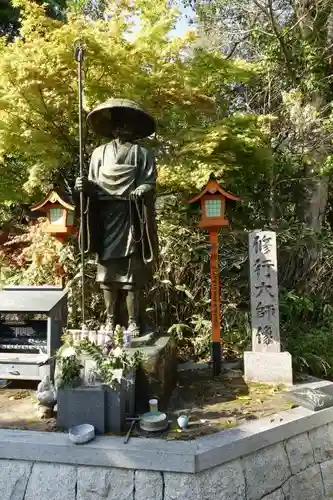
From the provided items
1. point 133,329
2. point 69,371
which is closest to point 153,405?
point 69,371

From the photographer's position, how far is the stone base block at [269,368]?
504cm

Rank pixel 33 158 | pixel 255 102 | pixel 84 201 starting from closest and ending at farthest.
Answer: pixel 84 201, pixel 33 158, pixel 255 102

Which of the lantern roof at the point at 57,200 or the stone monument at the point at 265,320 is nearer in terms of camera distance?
the stone monument at the point at 265,320

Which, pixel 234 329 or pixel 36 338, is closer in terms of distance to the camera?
pixel 36 338

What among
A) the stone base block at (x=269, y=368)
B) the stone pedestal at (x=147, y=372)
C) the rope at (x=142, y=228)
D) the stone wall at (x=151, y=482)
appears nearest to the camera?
the stone wall at (x=151, y=482)

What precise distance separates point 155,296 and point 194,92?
140 inches

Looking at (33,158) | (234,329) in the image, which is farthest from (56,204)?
(234,329)

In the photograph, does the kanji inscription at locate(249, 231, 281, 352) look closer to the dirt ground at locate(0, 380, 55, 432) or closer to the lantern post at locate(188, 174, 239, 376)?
the lantern post at locate(188, 174, 239, 376)

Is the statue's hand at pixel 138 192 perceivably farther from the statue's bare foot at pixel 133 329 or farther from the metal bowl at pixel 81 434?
the metal bowl at pixel 81 434

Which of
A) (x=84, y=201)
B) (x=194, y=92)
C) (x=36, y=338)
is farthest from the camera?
(x=194, y=92)

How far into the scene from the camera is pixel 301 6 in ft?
29.1

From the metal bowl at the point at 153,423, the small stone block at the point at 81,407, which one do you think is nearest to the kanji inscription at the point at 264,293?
the metal bowl at the point at 153,423

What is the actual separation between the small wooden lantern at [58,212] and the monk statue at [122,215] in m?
1.46

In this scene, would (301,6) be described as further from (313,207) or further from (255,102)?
(313,207)
